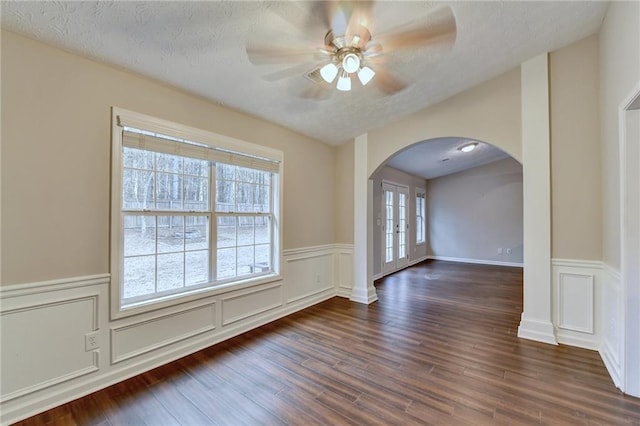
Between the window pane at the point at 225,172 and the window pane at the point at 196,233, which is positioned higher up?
the window pane at the point at 225,172

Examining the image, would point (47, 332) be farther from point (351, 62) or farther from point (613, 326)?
point (613, 326)

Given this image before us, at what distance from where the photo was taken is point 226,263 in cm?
311

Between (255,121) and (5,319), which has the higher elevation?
(255,121)

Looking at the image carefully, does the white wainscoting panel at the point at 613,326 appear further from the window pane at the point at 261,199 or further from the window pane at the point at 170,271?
the window pane at the point at 170,271

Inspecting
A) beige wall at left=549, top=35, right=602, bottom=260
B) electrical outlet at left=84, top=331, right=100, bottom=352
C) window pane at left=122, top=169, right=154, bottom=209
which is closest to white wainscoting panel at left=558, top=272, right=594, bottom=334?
beige wall at left=549, top=35, right=602, bottom=260

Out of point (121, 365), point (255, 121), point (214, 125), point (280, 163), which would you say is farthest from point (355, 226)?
point (121, 365)

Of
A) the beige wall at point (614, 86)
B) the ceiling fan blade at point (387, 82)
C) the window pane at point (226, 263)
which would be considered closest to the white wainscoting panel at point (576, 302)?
the beige wall at point (614, 86)

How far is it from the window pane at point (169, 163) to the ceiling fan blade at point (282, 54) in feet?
4.07

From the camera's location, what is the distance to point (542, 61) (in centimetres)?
296

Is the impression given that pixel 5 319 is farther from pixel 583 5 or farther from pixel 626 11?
pixel 583 5

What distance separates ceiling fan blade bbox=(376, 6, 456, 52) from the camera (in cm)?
161

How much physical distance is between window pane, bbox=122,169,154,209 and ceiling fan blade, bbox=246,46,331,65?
1.38m

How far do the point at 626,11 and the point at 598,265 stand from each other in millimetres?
2134

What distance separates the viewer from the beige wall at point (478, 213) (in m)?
7.09
